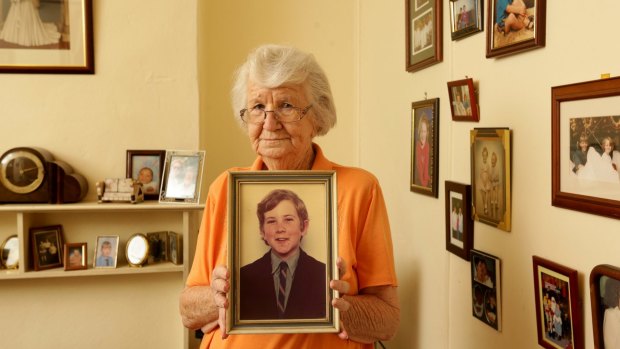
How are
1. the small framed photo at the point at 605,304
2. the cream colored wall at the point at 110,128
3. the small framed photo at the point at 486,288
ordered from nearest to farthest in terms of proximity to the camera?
the small framed photo at the point at 605,304
the small framed photo at the point at 486,288
the cream colored wall at the point at 110,128

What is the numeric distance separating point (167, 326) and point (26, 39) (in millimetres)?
1400

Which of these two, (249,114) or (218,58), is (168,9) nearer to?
(218,58)

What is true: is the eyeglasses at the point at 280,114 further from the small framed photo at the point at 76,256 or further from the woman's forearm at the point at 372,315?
the small framed photo at the point at 76,256

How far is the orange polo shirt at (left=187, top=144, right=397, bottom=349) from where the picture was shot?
54.9 inches

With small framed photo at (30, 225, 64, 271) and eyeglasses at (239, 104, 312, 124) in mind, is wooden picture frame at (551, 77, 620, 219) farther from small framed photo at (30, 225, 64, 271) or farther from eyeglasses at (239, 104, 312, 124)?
small framed photo at (30, 225, 64, 271)

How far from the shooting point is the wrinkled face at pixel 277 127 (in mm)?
1423

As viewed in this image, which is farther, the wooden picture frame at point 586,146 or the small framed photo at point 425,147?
the small framed photo at point 425,147

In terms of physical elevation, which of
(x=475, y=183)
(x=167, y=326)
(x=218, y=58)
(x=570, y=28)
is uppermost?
(x=218, y=58)

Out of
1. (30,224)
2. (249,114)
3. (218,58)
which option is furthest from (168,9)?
(249,114)

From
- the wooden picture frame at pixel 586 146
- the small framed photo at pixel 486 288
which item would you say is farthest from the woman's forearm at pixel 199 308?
the wooden picture frame at pixel 586 146

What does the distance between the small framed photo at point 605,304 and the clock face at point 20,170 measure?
7.07 feet

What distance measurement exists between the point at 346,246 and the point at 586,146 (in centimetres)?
57

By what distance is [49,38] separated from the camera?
8.40 ft

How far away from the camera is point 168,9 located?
104 inches
